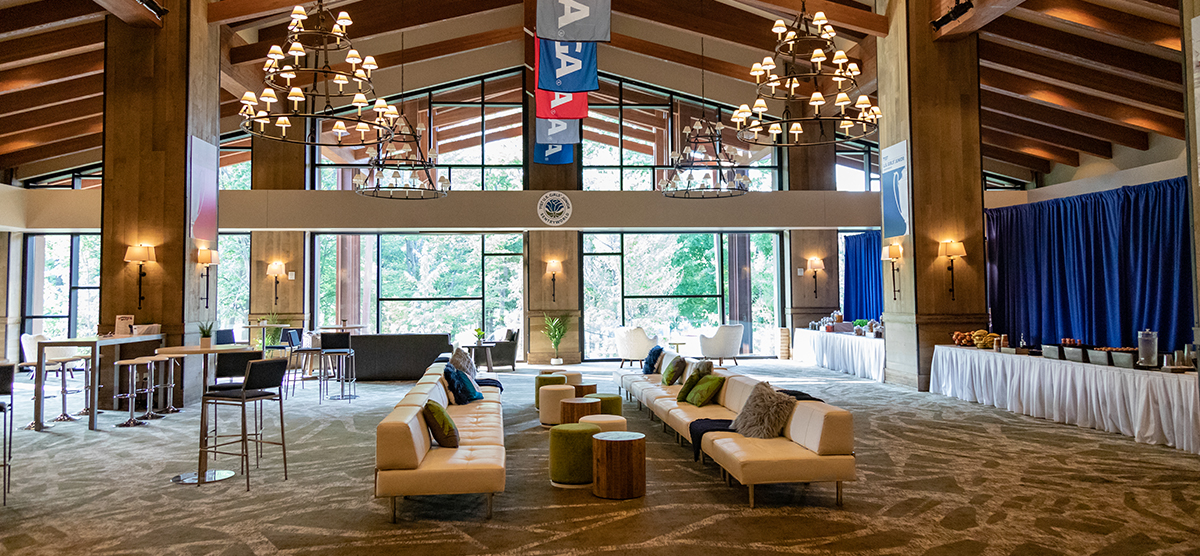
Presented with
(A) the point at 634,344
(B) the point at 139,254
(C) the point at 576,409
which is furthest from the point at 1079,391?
(B) the point at 139,254

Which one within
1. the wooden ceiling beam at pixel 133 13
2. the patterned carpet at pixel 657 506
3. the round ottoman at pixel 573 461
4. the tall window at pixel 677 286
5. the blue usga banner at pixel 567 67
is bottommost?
the patterned carpet at pixel 657 506

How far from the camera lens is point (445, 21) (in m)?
13.6

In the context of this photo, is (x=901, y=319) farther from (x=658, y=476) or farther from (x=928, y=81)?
(x=658, y=476)

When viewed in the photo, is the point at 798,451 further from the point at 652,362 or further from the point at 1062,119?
the point at 1062,119

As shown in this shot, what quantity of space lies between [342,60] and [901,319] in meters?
10.4

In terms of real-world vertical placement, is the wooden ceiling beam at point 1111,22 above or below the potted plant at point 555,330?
above

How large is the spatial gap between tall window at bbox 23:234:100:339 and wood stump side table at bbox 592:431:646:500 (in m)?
13.9

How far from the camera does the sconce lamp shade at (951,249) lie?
9.56 metres

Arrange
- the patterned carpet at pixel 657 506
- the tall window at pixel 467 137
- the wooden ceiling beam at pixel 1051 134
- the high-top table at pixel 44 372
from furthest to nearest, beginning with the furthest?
the tall window at pixel 467 137
the wooden ceiling beam at pixel 1051 134
the high-top table at pixel 44 372
the patterned carpet at pixel 657 506

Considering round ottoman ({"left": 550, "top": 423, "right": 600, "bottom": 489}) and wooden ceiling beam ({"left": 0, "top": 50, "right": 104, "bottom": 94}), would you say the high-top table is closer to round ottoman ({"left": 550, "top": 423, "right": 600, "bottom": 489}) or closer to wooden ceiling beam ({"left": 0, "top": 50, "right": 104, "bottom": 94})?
wooden ceiling beam ({"left": 0, "top": 50, "right": 104, "bottom": 94})

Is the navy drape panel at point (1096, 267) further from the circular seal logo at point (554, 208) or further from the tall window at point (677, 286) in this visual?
the circular seal logo at point (554, 208)

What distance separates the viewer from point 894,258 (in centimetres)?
1017

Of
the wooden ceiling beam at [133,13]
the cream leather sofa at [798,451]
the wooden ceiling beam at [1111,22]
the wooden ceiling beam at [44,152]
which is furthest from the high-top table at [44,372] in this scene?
the wooden ceiling beam at [1111,22]

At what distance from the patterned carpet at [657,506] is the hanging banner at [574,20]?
13.0 ft
